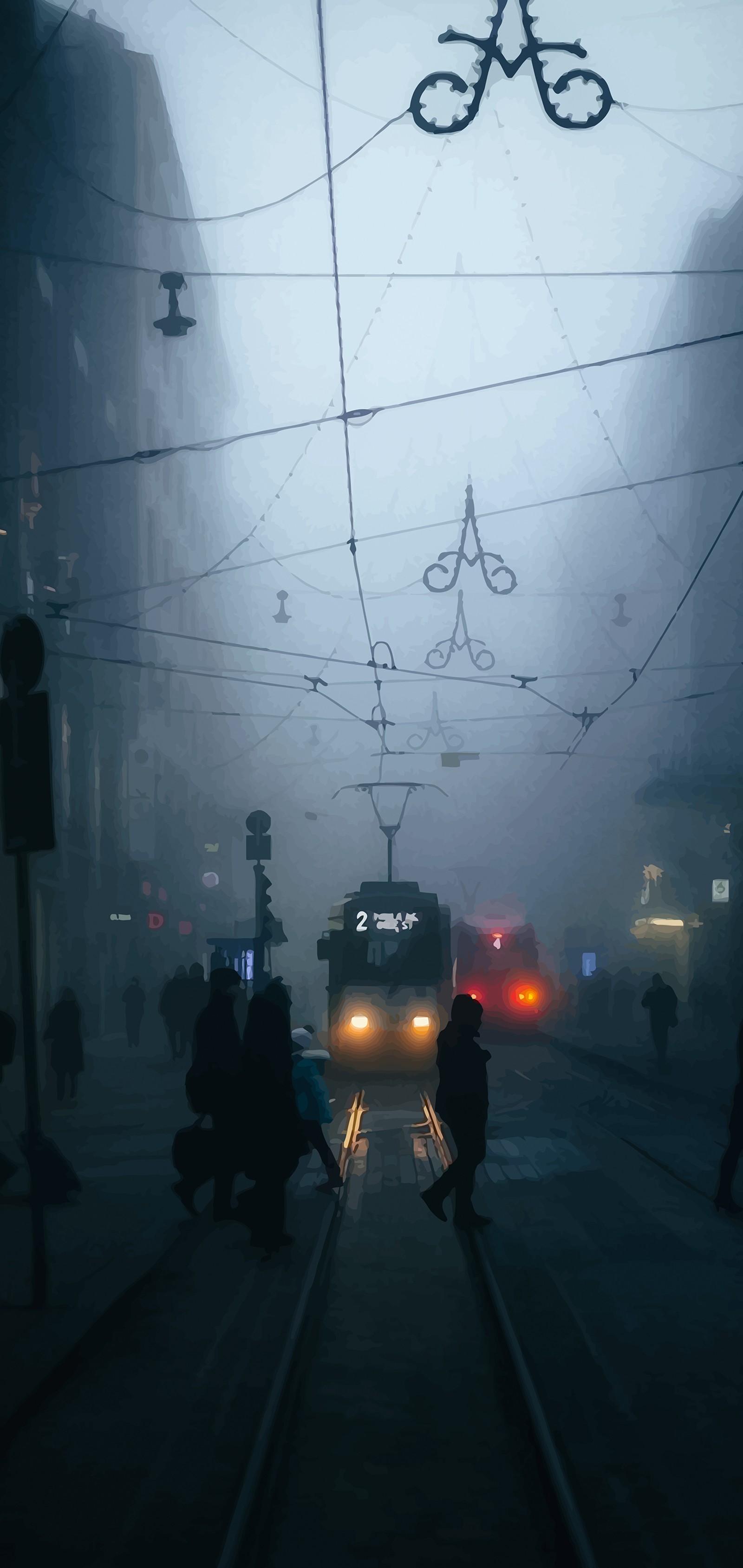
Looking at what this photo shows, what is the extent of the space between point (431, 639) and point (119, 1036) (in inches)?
3863

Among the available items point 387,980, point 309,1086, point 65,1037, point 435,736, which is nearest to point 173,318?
point 65,1037

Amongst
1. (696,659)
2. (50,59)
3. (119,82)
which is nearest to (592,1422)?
(50,59)

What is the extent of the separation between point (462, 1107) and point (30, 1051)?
3.91 m

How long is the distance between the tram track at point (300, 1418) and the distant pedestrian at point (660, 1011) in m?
13.7

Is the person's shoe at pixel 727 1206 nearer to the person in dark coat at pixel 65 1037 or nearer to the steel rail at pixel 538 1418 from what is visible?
the steel rail at pixel 538 1418

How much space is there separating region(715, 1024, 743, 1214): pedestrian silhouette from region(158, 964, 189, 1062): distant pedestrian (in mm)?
12848

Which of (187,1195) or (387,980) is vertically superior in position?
(387,980)

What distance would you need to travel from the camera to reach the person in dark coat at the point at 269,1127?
10.1 meters

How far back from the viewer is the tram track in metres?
4.96

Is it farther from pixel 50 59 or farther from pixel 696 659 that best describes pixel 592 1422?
pixel 696 659

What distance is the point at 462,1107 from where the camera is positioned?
36.3ft

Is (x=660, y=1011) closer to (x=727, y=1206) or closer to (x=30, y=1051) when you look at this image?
(x=727, y=1206)

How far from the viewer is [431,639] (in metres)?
130

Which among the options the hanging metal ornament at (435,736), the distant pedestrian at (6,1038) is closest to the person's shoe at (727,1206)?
→ the distant pedestrian at (6,1038)
